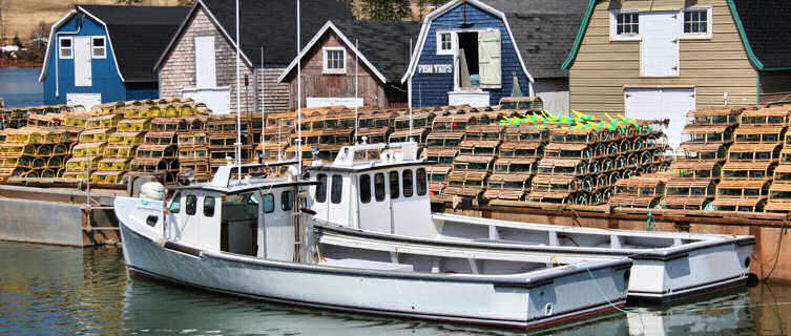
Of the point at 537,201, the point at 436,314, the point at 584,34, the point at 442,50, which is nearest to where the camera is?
the point at 436,314

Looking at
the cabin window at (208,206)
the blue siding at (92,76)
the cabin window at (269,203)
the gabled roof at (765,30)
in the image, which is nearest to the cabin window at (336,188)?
the cabin window at (269,203)

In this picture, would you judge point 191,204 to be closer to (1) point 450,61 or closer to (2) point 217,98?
(1) point 450,61

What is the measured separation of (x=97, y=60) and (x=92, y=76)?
2.58 feet

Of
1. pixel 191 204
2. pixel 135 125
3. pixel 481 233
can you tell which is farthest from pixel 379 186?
pixel 135 125

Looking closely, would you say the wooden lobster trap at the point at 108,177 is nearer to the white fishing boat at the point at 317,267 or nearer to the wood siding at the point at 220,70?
the white fishing boat at the point at 317,267

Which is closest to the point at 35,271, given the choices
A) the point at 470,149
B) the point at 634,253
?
the point at 470,149

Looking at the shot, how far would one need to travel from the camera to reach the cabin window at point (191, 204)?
928 inches

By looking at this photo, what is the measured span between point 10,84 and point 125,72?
56.1 meters

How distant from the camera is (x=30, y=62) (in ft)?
488

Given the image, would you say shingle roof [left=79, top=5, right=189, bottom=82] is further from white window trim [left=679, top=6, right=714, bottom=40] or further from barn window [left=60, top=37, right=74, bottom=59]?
white window trim [left=679, top=6, right=714, bottom=40]

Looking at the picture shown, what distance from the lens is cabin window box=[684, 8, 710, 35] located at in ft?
108

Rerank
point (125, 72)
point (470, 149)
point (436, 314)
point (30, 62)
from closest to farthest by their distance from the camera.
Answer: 1. point (436, 314)
2. point (470, 149)
3. point (125, 72)
4. point (30, 62)

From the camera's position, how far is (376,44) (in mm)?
43562

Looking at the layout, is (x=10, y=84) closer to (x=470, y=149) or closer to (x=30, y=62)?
(x=30, y=62)
